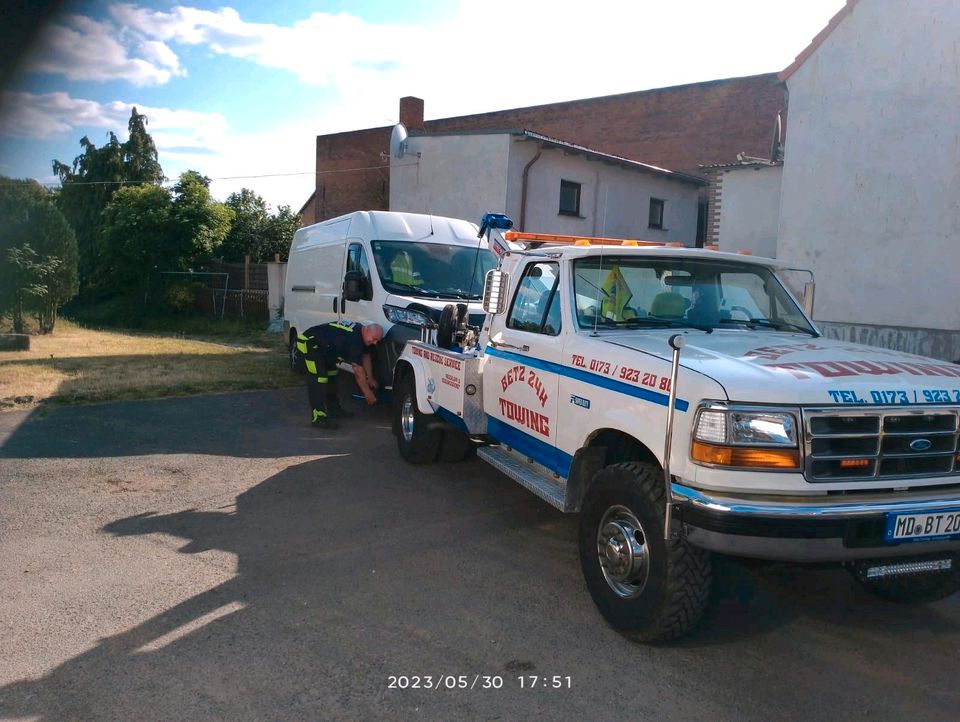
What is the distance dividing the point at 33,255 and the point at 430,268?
14897 mm

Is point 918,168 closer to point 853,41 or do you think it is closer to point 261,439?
point 853,41

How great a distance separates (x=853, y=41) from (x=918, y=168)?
2.43 meters

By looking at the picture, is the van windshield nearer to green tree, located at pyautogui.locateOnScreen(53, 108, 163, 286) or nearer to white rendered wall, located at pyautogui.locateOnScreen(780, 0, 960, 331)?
white rendered wall, located at pyautogui.locateOnScreen(780, 0, 960, 331)

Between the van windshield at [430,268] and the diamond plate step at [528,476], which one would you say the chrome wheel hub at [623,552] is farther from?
the van windshield at [430,268]

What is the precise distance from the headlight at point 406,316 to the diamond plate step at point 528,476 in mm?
3434

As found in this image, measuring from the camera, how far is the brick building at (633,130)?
2753 centimetres

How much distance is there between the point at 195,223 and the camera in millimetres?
28453

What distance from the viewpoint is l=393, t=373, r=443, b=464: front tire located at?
7.52m

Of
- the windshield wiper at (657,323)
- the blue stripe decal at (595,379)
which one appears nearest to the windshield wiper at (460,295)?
the blue stripe decal at (595,379)

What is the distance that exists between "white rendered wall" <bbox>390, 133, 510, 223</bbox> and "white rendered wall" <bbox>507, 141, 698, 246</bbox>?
44 cm

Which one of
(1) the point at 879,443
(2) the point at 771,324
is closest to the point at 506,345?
(2) the point at 771,324

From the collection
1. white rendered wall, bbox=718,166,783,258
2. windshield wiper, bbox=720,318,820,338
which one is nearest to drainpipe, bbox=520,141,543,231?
white rendered wall, bbox=718,166,783,258

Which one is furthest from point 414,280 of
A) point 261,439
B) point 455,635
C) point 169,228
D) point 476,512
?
point 169,228

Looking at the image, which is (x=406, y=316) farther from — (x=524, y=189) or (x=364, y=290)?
(x=524, y=189)
